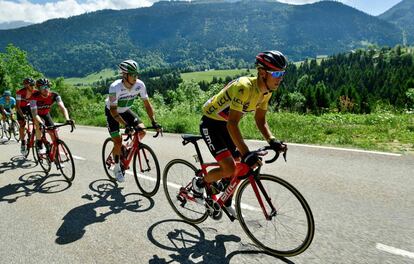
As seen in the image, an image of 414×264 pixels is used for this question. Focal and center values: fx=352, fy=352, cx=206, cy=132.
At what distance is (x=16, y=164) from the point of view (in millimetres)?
10750

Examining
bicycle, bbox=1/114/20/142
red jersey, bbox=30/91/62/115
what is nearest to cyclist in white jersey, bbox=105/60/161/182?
red jersey, bbox=30/91/62/115

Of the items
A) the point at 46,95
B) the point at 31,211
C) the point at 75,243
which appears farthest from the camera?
the point at 46,95

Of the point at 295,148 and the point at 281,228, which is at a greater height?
the point at 281,228

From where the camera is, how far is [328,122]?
43.3ft

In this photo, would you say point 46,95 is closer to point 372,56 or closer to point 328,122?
point 328,122

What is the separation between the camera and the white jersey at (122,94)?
6.94 m

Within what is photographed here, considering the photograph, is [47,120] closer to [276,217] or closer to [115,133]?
[115,133]

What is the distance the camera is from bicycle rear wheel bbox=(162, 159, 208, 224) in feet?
18.3

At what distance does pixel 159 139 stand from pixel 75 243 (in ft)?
26.7

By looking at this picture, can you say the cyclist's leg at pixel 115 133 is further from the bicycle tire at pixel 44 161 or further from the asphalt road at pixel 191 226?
the bicycle tire at pixel 44 161

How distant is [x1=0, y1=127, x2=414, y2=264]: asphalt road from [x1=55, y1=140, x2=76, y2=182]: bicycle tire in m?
0.22

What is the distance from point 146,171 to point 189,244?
2.61 metres

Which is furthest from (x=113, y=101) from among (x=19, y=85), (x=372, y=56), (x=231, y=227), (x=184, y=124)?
(x=372, y=56)

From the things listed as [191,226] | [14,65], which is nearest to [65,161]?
[191,226]
